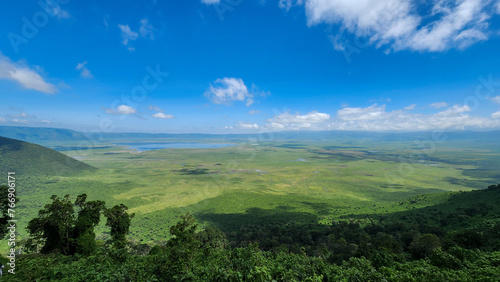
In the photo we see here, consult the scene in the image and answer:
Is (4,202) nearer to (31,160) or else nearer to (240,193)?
(240,193)

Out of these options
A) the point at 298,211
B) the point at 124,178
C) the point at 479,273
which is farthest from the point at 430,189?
the point at 124,178

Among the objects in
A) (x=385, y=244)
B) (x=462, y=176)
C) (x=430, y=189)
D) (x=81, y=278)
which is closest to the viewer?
(x=81, y=278)

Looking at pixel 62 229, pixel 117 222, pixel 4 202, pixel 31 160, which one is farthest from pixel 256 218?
pixel 31 160

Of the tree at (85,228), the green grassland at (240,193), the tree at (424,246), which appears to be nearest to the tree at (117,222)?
the tree at (85,228)

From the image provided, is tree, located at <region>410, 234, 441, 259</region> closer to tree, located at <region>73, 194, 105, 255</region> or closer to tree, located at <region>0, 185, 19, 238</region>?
tree, located at <region>73, 194, 105, 255</region>

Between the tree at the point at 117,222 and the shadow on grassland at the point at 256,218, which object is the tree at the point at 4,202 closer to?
the tree at the point at 117,222

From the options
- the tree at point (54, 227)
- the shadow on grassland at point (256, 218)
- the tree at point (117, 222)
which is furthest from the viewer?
the shadow on grassland at point (256, 218)

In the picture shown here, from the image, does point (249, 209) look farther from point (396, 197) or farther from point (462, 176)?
point (462, 176)

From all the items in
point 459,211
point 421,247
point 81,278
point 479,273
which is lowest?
point 459,211
